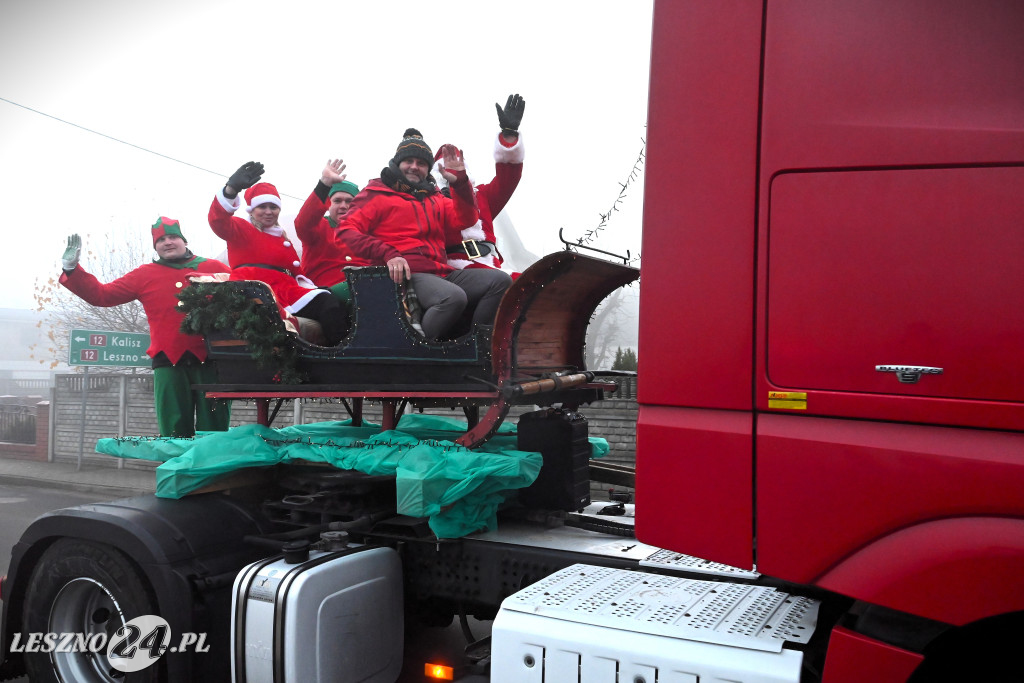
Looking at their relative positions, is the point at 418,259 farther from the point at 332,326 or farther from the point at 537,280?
the point at 537,280

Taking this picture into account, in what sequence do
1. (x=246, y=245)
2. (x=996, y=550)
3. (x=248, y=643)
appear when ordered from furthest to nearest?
(x=246, y=245)
(x=248, y=643)
(x=996, y=550)

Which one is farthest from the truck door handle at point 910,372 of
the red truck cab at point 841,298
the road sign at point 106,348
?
the road sign at point 106,348

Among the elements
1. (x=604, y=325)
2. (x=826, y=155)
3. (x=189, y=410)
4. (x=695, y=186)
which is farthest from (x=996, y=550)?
(x=604, y=325)

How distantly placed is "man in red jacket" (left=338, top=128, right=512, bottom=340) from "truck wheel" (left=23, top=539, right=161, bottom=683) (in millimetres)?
1695

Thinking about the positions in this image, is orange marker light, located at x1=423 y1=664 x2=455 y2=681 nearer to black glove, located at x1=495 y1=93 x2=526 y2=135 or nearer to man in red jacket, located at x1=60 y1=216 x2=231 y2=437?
black glove, located at x1=495 y1=93 x2=526 y2=135

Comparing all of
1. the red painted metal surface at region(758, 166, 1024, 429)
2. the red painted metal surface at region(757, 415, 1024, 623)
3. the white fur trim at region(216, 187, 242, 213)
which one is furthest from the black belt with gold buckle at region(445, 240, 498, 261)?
the red painted metal surface at region(757, 415, 1024, 623)

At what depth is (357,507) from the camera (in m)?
3.54

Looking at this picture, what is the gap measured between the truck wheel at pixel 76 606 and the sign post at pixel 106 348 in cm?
864

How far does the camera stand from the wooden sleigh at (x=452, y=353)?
330 cm

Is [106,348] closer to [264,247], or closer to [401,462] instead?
[264,247]

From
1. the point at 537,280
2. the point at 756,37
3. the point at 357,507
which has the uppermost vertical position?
the point at 756,37

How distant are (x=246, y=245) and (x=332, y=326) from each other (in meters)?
1.45

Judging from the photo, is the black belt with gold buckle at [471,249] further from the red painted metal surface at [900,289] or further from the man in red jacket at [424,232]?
the red painted metal surface at [900,289]

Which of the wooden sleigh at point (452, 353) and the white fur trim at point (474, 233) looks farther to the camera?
the white fur trim at point (474, 233)
